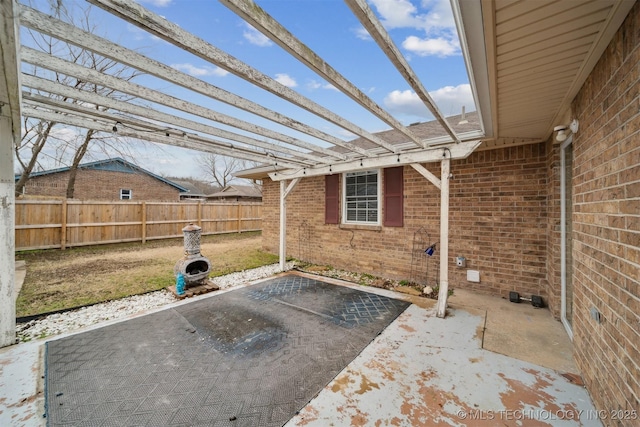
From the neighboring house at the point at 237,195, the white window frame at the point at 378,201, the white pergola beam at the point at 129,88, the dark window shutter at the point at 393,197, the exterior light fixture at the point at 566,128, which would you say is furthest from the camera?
the neighboring house at the point at 237,195

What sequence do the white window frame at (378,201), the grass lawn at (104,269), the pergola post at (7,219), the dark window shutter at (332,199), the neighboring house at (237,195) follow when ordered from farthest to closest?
the neighboring house at (237,195), the dark window shutter at (332,199), the white window frame at (378,201), the grass lawn at (104,269), the pergola post at (7,219)

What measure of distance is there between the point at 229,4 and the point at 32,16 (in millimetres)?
1313

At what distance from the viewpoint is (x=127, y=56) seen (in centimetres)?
189

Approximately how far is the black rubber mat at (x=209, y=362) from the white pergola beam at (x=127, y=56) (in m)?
2.76

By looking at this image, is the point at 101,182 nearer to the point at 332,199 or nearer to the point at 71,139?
the point at 71,139

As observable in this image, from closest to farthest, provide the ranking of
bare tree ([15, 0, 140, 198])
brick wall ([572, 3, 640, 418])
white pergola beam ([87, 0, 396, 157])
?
white pergola beam ([87, 0, 396, 157]), brick wall ([572, 3, 640, 418]), bare tree ([15, 0, 140, 198])

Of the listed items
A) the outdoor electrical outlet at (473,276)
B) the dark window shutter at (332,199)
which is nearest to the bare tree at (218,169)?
the dark window shutter at (332,199)

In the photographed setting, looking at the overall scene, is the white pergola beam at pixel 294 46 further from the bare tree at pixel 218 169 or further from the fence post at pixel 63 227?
the bare tree at pixel 218 169

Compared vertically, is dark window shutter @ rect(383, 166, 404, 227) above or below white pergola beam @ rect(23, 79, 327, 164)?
below

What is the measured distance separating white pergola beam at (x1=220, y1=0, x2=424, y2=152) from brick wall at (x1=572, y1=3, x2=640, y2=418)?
5.80ft

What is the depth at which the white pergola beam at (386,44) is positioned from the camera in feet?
4.75

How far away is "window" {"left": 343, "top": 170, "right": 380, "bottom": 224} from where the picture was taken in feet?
20.5

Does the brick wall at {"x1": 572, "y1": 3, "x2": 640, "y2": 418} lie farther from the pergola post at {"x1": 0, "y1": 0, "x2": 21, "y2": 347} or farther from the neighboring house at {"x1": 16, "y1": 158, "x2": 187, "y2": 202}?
the neighboring house at {"x1": 16, "y1": 158, "x2": 187, "y2": 202}

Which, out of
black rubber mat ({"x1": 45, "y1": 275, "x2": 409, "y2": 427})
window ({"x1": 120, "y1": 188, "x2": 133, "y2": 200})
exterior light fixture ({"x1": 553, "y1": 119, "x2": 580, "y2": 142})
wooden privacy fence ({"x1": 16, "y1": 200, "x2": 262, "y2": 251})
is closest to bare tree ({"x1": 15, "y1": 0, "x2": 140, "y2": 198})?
wooden privacy fence ({"x1": 16, "y1": 200, "x2": 262, "y2": 251})
